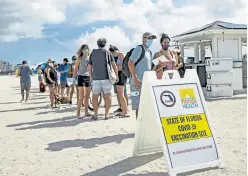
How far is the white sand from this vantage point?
438cm

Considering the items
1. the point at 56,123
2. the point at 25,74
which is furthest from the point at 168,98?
the point at 25,74

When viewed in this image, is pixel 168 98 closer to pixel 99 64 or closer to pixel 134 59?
pixel 134 59

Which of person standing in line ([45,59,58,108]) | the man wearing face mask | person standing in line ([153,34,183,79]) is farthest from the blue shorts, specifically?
person standing in line ([45,59,58,108])

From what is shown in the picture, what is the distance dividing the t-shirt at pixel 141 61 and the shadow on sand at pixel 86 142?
1.15 m

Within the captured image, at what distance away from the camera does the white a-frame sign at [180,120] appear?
4.00 meters

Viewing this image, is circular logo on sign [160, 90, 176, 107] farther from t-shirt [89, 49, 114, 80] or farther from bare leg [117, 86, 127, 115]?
bare leg [117, 86, 127, 115]

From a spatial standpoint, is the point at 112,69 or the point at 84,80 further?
the point at 84,80

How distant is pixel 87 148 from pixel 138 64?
158 centimetres

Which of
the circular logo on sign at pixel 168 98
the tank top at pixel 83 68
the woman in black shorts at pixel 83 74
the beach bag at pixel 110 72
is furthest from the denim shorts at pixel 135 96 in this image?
the tank top at pixel 83 68

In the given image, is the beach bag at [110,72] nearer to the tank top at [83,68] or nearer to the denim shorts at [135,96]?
the tank top at [83,68]

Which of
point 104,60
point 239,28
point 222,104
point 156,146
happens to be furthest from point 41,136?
point 239,28

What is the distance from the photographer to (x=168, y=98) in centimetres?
428

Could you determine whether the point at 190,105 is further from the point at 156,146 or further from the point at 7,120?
the point at 7,120

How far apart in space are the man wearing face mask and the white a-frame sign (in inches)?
44.2
